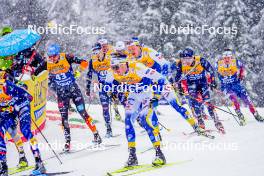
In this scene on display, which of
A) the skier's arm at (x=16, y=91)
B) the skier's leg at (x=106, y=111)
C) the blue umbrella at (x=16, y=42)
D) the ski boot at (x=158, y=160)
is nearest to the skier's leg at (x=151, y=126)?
the ski boot at (x=158, y=160)

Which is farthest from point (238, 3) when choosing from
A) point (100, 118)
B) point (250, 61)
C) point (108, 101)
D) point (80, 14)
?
point (108, 101)

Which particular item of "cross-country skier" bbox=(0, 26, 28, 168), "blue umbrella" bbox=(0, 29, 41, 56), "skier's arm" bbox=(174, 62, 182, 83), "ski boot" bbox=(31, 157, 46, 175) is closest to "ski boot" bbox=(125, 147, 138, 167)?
"ski boot" bbox=(31, 157, 46, 175)

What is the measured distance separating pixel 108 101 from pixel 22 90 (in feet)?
12.4

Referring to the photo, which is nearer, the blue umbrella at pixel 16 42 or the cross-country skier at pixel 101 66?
the blue umbrella at pixel 16 42

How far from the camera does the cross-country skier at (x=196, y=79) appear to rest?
11.2 meters

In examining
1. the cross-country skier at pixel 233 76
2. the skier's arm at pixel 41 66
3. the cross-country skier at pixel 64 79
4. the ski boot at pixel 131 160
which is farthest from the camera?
the cross-country skier at pixel 233 76

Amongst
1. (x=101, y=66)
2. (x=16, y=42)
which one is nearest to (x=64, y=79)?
(x=16, y=42)

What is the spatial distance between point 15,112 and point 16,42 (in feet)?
7.42

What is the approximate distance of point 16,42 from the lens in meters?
9.75

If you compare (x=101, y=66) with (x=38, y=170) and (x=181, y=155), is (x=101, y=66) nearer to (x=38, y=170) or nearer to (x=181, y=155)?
(x=181, y=155)

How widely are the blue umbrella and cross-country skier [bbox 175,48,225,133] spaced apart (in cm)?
367

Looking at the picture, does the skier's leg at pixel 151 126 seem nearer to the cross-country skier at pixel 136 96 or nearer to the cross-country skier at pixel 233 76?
the cross-country skier at pixel 136 96

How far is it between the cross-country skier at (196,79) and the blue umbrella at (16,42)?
3.67m

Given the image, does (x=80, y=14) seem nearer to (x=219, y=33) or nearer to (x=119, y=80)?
(x=219, y=33)
